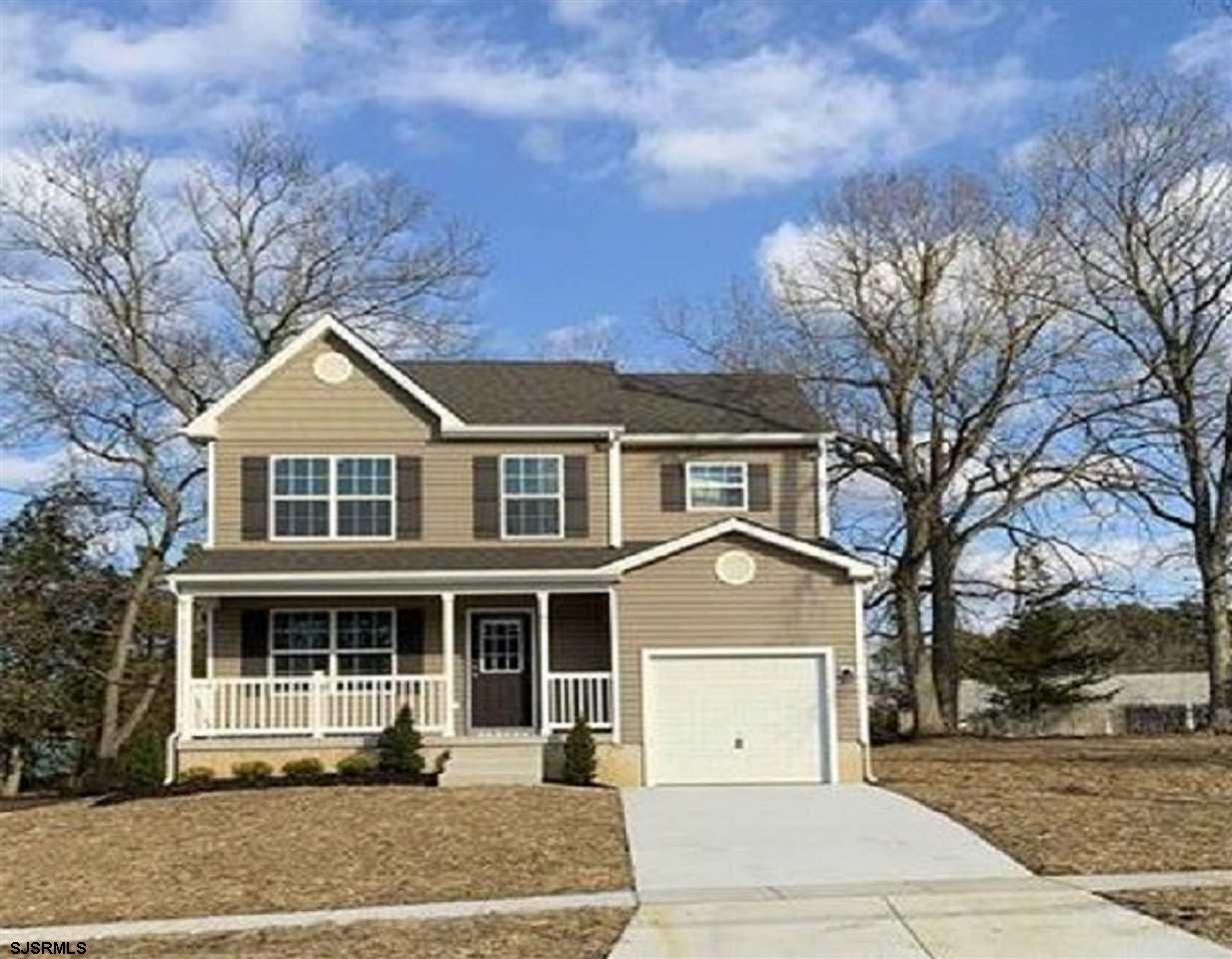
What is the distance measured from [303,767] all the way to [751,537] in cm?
721

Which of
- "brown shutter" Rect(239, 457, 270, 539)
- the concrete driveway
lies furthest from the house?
the concrete driveway

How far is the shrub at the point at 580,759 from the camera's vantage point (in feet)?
71.9

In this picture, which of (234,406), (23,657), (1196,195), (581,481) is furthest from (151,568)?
(1196,195)

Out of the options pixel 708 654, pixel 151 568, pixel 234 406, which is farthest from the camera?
pixel 151 568

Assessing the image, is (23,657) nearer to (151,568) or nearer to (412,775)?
(151,568)

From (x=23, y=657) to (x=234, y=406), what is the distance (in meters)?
15.0

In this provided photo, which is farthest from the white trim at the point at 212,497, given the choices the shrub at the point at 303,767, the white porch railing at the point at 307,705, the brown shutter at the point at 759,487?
the brown shutter at the point at 759,487

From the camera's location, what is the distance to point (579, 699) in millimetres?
23484

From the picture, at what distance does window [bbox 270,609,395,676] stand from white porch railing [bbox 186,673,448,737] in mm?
886

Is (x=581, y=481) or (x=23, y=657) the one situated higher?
(x=581, y=481)

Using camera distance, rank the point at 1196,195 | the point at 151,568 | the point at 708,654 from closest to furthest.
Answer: the point at 708,654 → the point at 1196,195 → the point at 151,568

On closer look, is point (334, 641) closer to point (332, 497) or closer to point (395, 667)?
point (395, 667)

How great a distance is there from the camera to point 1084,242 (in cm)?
3294

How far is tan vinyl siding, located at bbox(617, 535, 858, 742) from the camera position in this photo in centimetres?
2317
